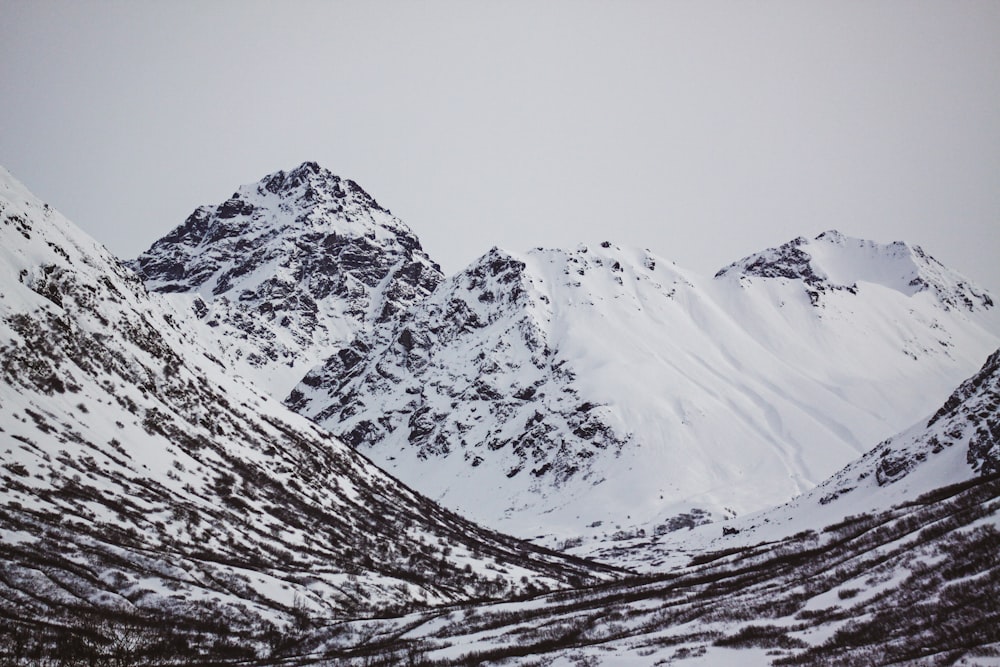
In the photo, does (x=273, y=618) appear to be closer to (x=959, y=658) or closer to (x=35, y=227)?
(x=959, y=658)

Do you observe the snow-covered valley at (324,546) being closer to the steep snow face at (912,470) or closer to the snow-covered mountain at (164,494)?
the snow-covered mountain at (164,494)

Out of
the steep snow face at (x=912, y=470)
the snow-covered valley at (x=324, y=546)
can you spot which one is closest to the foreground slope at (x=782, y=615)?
the snow-covered valley at (x=324, y=546)

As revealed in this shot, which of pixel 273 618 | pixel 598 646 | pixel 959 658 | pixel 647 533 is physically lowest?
pixel 959 658

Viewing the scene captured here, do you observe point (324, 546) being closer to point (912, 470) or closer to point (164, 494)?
point (164, 494)

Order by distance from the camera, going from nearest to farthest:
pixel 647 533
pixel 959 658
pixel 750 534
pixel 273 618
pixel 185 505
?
pixel 959 658, pixel 273 618, pixel 185 505, pixel 750 534, pixel 647 533

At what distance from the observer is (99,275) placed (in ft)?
288

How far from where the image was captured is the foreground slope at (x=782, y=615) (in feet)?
72.6

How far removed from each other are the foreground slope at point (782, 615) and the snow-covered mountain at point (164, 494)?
43.4 feet

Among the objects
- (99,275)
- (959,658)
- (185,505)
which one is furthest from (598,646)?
(99,275)

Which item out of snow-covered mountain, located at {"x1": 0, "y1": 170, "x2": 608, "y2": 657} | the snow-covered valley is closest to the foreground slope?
the snow-covered valley

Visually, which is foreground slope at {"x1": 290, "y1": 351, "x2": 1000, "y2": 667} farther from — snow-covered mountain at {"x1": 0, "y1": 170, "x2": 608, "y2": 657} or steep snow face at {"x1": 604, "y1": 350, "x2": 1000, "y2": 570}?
steep snow face at {"x1": 604, "y1": 350, "x2": 1000, "y2": 570}

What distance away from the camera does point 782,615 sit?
28.6 m

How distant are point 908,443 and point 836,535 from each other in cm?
4284

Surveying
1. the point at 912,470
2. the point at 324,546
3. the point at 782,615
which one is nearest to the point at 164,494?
the point at 324,546
